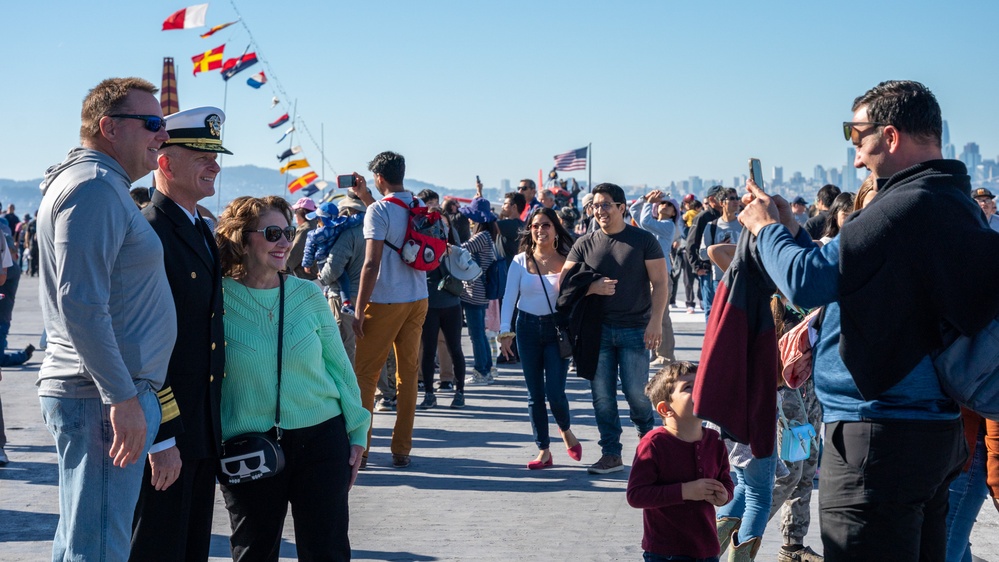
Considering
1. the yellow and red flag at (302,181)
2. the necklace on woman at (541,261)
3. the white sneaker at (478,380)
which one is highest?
the yellow and red flag at (302,181)

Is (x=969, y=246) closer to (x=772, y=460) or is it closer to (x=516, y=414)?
(x=772, y=460)

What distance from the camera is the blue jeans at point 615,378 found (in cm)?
721

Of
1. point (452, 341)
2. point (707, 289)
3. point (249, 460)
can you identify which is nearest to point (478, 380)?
point (452, 341)

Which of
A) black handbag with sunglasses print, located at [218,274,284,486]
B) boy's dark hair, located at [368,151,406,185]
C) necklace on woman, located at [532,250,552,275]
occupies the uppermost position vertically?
boy's dark hair, located at [368,151,406,185]

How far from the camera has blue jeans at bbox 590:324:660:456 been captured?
7.21m

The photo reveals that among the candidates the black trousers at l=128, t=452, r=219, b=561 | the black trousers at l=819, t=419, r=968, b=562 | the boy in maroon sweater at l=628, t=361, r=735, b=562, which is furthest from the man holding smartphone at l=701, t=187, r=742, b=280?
the black trousers at l=128, t=452, r=219, b=561

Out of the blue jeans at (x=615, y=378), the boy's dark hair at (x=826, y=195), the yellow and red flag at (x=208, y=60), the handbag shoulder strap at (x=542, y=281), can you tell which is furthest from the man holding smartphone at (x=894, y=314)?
the yellow and red flag at (x=208, y=60)

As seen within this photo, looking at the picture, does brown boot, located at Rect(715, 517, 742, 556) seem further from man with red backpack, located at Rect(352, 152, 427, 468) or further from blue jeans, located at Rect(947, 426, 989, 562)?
man with red backpack, located at Rect(352, 152, 427, 468)

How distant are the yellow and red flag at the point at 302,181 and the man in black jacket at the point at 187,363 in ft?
74.2

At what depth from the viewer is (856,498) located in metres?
3.22

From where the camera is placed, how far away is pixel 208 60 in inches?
884

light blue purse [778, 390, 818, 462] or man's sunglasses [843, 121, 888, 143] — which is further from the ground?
man's sunglasses [843, 121, 888, 143]

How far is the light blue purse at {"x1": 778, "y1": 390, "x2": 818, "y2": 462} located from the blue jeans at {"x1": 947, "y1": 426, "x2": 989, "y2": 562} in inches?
26.6

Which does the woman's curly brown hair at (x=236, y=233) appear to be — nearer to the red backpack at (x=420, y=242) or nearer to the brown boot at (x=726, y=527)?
the brown boot at (x=726, y=527)
